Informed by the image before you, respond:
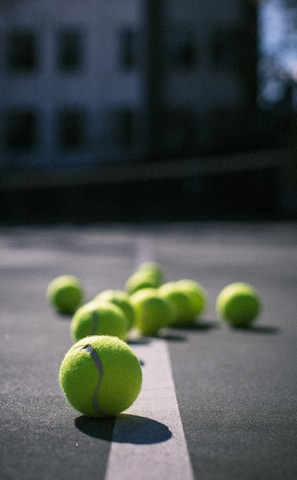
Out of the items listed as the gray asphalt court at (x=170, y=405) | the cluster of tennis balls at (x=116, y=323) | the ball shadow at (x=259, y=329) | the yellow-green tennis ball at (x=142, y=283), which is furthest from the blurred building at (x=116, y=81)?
the ball shadow at (x=259, y=329)

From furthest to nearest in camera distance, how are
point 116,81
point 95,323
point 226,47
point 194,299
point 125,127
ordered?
point 226,47, point 125,127, point 116,81, point 194,299, point 95,323

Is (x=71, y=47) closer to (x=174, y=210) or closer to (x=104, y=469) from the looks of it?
(x=174, y=210)

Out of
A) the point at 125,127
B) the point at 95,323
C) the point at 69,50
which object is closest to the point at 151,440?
the point at 95,323

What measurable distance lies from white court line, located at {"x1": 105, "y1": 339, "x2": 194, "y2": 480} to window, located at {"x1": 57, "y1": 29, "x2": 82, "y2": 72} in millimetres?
28921

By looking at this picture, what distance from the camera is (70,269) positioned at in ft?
35.5

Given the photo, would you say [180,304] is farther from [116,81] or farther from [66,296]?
[116,81]

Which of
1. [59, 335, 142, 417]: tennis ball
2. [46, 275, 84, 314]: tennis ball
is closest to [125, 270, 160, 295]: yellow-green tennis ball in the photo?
[46, 275, 84, 314]: tennis ball

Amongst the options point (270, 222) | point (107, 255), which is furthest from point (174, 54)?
point (107, 255)

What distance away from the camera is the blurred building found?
3120 centimetres

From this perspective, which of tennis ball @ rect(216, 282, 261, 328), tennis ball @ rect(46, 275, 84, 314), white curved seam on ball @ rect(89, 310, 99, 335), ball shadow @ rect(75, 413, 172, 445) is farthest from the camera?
tennis ball @ rect(46, 275, 84, 314)

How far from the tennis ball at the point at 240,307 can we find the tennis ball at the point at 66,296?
4.76 feet

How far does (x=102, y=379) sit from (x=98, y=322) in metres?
1.43

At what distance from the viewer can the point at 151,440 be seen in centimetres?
285

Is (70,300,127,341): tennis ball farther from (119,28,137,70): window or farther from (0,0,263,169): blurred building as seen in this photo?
(119,28,137,70): window
